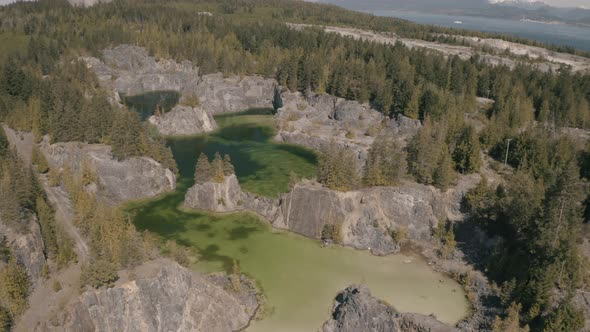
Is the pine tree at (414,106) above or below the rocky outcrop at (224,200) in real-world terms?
above

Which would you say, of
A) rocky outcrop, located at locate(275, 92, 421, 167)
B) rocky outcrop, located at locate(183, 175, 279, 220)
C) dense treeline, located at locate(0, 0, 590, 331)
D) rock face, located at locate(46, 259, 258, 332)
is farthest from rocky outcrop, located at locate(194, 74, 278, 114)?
rock face, located at locate(46, 259, 258, 332)

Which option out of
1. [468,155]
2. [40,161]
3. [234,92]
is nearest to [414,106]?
[468,155]

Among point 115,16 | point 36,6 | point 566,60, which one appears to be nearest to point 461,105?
point 566,60

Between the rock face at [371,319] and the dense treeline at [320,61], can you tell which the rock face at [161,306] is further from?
the dense treeline at [320,61]

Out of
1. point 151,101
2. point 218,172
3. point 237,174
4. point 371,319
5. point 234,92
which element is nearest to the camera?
point 371,319

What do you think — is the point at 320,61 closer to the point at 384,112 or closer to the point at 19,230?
the point at 384,112

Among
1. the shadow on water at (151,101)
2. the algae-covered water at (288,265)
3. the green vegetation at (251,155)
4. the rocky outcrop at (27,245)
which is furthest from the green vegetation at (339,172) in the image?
the shadow on water at (151,101)

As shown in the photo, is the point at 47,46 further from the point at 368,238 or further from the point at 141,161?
the point at 368,238
